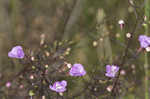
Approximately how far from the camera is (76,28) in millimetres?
3127

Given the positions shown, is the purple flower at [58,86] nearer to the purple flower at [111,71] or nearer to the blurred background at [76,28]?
the purple flower at [111,71]

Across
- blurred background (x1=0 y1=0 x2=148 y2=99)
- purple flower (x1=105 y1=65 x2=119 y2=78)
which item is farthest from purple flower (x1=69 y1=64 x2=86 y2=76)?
blurred background (x1=0 y1=0 x2=148 y2=99)

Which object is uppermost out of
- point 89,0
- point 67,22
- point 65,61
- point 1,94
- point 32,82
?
point 89,0

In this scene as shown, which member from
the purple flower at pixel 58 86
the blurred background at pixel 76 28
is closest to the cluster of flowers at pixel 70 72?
the purple flower at pixel 58 86

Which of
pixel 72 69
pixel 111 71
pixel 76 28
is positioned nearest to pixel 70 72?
pixel 72 69

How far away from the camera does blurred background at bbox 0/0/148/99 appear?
258 cm

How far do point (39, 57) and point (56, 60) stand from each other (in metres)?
0.14

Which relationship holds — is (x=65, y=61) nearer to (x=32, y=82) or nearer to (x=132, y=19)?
(x=32, y=82)

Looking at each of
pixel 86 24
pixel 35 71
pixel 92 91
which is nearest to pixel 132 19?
pixel 86 24

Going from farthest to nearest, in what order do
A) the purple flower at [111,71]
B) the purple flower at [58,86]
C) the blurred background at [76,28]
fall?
the blurred background at [76,28] → the purple flower at [111,71] → the purple flower at [58,86]

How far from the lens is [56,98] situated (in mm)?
1762

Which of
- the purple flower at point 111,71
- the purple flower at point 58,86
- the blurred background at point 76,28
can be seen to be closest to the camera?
the purple flower at point 58,86

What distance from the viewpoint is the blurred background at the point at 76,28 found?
258cm

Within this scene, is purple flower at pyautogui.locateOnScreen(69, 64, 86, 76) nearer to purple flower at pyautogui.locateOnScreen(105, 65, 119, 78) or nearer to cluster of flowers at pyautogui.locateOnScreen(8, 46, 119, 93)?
cluster of flowers at pyautogui.locateOnScreen(8, 46, 119, 93)
